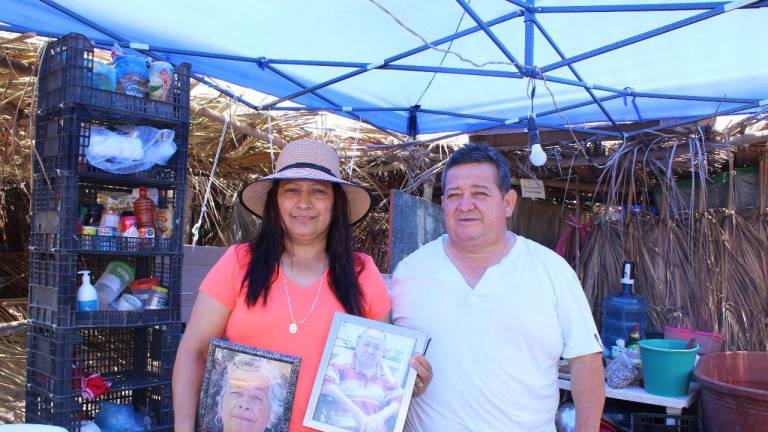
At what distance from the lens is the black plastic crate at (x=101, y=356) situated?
3.20m

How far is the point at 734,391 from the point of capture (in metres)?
3.46

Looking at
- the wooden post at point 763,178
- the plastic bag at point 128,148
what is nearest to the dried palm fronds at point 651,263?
the wooden post at point 763,178

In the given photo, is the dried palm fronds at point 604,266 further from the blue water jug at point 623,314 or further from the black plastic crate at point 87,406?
the black plastic crate at point 87,406

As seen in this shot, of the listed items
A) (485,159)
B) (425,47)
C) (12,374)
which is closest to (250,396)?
(485,159)

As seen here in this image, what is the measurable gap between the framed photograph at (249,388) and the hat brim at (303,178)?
58 cm

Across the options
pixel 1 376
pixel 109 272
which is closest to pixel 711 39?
pixel 109 272

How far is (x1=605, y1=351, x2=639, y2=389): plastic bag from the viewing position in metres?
4.27

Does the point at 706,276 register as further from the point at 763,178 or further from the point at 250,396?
the point at 250,396

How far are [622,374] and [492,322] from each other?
2.58 meters

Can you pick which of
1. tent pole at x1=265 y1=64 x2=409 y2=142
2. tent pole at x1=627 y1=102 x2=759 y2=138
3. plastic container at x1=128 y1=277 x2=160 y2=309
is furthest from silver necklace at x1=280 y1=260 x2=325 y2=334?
tent pole at x1=627 y1=102 x2=759 y2=138

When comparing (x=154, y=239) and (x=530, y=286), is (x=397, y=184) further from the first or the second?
(x=530, y=286)

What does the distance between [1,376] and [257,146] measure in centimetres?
288

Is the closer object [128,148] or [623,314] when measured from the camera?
[128,148]

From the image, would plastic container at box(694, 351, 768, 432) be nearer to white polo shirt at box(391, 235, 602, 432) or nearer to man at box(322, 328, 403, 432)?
white polo shirt at box(391, 235, 602, 432)
